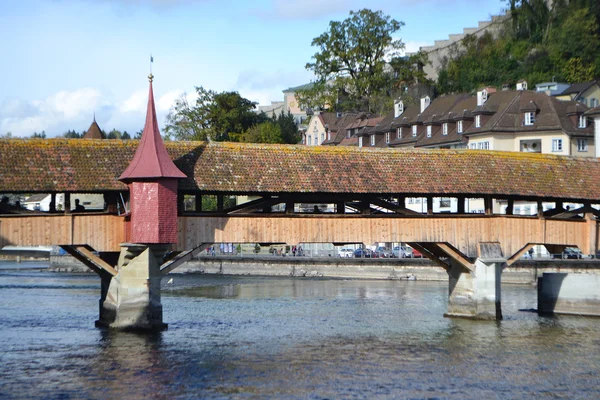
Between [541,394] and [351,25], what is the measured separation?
55058 mm

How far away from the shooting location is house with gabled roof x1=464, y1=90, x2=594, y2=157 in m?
56.5

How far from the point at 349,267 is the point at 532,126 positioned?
514 inches

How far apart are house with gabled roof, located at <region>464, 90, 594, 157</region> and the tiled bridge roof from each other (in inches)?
1049

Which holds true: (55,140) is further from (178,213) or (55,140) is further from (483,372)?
(483,372)

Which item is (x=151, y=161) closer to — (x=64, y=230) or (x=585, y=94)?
(x=64, y=230)

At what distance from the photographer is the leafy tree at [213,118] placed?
217 feet

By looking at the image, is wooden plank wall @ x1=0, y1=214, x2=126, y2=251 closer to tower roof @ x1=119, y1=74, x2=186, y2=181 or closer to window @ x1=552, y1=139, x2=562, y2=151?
tower roof @ x1=119, y1=74, x2=186, y2=181

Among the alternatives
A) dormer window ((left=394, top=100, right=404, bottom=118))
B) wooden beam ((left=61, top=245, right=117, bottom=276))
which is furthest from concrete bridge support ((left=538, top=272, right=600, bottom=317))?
dormer window ((left=394, top=100, right=404, bottom=118))

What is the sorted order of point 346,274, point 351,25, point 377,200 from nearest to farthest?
point 377,200
point 346,274
point 351,25

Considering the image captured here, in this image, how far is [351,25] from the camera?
Answer: 2844 inches

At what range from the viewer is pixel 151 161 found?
2464 centimetres

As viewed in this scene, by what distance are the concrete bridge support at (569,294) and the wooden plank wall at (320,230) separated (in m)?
1.80

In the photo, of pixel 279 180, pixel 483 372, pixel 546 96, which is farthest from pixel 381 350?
pixel 546 96

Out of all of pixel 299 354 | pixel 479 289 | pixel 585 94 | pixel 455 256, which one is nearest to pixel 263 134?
pixel 585 94
